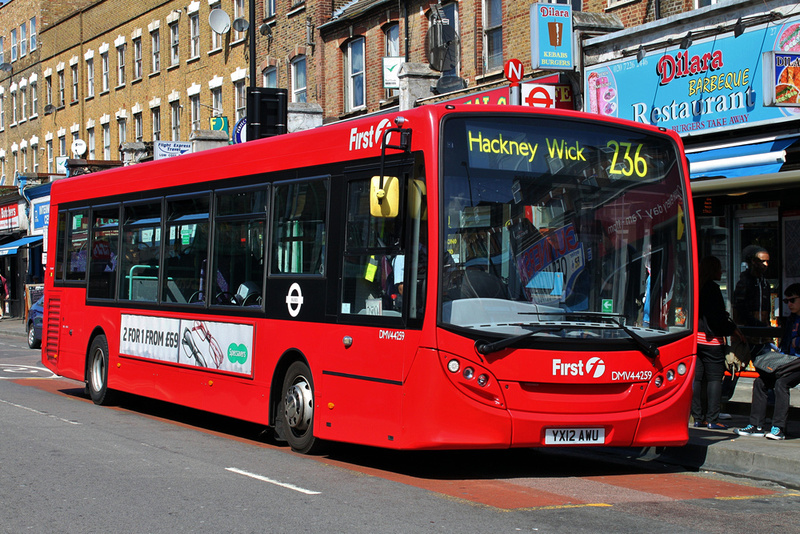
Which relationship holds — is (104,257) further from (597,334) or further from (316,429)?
(597,334)

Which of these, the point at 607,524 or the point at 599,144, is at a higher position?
the point at 599,144

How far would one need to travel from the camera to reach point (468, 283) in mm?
8422

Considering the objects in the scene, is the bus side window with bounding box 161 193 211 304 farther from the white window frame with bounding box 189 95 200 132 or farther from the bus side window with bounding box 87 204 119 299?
the white window frame with bounding box 189 95 200 132

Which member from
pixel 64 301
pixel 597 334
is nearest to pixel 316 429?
pixel 597 334

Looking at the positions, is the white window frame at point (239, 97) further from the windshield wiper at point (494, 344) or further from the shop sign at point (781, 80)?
the windshield wiper at point (494, 344)

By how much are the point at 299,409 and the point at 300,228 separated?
67.8 inches

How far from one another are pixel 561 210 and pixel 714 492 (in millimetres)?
2578

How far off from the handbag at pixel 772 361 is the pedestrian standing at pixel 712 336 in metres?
0.76

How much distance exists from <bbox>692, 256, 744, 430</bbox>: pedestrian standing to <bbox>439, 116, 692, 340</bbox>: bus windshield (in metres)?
2.06

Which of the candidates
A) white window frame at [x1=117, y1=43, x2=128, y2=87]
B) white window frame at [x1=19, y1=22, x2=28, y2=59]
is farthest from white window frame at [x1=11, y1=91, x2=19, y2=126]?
white window frame at [x1=117, y1=43, x2=128, y2=87]

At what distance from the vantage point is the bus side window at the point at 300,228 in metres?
9.92

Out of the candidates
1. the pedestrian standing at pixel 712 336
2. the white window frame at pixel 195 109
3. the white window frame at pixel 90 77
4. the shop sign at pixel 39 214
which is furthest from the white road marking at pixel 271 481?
the white window frame at pixel 90 77

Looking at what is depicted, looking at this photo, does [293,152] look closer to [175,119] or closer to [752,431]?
[752,431]

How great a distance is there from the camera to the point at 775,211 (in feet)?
49.3
